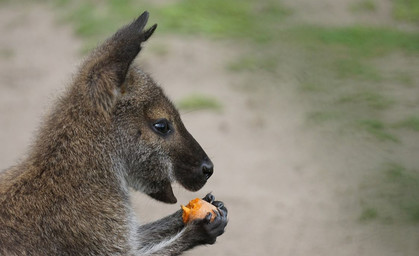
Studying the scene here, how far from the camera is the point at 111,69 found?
3750mm

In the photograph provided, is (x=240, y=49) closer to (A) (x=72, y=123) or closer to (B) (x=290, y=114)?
(B) (x=290, y=114)

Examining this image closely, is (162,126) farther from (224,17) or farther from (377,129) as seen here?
(224,17)

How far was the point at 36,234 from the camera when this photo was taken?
3.45 metres

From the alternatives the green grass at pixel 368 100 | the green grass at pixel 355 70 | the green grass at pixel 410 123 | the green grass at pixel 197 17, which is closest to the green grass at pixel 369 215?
the green grass at pixel 410 123

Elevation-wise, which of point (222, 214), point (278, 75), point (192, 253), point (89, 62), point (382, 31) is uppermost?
point (382, 31)

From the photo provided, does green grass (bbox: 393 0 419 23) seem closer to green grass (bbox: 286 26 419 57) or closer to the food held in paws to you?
green grass (bbox: 286 26 419 57)

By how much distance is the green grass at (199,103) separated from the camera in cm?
802

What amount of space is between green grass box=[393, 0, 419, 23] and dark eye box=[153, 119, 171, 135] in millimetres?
6507

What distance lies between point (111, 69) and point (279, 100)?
4496mm

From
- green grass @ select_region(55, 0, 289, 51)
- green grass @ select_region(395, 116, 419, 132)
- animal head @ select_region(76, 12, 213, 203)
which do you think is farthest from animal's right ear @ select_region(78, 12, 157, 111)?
green grass @ select_region(55, 0, 289, 51)

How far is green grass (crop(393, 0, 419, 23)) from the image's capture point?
9.48m

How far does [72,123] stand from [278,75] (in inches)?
197

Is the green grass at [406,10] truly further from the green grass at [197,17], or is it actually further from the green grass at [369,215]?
the green grass at [369,215]

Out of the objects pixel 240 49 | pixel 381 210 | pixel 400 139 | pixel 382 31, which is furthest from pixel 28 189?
pixel 382 31
